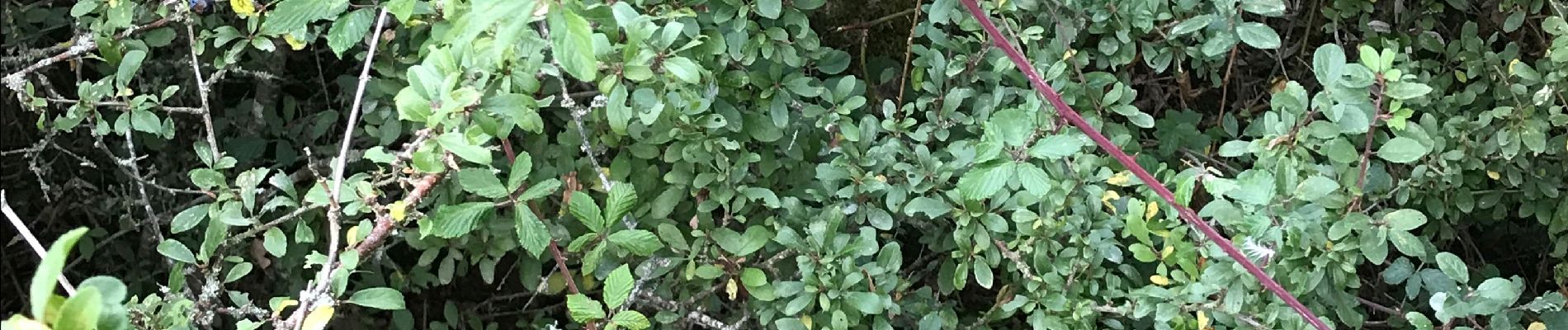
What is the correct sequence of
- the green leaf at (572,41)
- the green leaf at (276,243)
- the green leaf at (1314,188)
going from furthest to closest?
the green leaf at (276,243) → the green leaf at (1314,188) → the green leaf at (572,41)

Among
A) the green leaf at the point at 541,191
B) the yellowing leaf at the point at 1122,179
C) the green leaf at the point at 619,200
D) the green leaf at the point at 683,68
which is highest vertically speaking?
Result: the green leaf at the point at 683,68

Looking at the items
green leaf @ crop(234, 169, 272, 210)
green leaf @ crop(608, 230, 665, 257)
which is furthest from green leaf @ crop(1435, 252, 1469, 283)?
green leaf @ crop(234, 169, 272, 210)

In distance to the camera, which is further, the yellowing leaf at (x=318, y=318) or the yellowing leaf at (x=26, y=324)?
the yellowing leaf at (x=318, y=318)

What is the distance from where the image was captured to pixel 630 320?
3.60 ft

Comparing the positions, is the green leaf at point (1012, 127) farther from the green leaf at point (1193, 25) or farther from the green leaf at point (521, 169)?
the green leaf at point (521, 169)

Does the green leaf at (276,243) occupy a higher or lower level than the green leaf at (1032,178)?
lower

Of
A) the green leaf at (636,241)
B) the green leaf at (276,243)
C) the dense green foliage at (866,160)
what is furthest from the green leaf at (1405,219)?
the green leaf at (276,243)

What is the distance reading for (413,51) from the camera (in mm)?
1467

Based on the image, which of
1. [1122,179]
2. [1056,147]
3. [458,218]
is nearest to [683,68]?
[458,218]

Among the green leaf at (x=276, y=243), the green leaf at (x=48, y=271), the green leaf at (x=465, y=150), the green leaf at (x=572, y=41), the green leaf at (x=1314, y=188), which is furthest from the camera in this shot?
the green leaf at (x=276, y=243)

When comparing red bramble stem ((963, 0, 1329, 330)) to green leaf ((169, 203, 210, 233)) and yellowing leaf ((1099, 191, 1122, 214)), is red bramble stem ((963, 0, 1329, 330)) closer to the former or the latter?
yellowing leaf ((1099, 191, 1122, 214))

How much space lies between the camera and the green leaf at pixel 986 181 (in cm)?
103

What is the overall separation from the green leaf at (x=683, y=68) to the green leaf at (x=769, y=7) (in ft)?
0.52

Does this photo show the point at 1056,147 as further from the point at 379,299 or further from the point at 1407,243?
the point at 379,299
